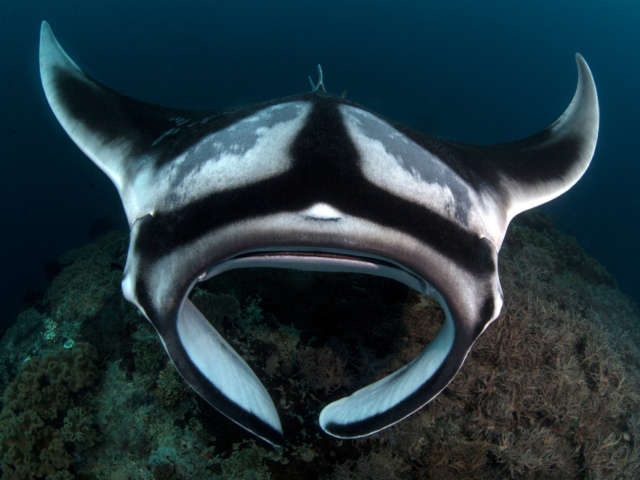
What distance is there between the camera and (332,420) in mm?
1212

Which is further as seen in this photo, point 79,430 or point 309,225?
point 79,430

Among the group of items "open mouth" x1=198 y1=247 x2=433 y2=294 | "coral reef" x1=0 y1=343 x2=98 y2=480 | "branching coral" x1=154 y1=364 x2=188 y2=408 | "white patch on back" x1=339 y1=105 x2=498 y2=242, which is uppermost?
"white patch on back" x1=339 y1=105 x2=498 y2=242

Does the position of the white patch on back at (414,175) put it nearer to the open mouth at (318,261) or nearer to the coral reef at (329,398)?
the open mouth at (318,261)

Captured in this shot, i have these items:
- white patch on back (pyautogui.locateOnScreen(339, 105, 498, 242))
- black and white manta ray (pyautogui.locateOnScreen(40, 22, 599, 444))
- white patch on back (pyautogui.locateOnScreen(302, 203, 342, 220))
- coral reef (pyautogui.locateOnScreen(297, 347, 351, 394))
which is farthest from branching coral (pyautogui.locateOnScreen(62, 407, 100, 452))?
white patch on back (pyautogui.locateOnScreen(339, 105, 498, 242))

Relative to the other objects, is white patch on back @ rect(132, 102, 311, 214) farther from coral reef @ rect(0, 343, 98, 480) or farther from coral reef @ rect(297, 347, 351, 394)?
coral reef @ rect(0, 343, 98, 480)

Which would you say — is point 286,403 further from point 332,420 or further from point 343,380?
point 332,420

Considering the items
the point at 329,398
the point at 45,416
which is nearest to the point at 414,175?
the point at 329,398

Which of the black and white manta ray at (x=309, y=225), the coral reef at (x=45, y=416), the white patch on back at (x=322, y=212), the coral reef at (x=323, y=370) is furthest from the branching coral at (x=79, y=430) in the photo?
the white patch on back at (x=322, y=212)

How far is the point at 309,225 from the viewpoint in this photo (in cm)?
98

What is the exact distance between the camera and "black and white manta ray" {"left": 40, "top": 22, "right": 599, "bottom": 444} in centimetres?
99

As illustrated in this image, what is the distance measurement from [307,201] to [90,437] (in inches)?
119

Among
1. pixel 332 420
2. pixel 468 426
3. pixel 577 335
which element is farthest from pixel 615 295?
pixel 332 420

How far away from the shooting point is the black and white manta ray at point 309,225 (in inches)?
39.0

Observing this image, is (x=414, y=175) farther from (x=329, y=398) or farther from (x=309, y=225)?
(x=329, y=398)
